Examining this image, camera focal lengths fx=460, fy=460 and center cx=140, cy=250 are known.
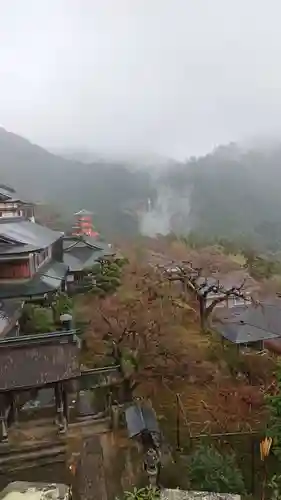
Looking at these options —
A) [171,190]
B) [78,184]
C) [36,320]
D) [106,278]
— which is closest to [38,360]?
[36,320]

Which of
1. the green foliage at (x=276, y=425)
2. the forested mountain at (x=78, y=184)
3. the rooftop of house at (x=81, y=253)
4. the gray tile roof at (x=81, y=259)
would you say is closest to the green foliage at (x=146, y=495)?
the green foliage at (x=276, y=425)

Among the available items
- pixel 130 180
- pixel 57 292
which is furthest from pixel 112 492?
pixel 130 180

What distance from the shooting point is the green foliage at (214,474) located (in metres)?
7.33

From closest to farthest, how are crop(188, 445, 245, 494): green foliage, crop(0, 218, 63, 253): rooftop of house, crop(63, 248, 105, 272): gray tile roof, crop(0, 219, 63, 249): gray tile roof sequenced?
crop(188, 445, 245, 494): green foliage, crop(0, 218, 63, 253): rooftop of house, crop(0, 219, 63, 249): gray tile roof, crop(63, 248, 105, 272): gray tile roof

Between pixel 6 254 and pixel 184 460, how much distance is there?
8.18 metres

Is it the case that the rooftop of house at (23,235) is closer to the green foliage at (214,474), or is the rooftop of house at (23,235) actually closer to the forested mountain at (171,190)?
the green foliage at (214,474)

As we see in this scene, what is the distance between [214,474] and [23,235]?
11.0m

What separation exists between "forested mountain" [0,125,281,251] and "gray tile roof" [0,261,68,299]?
19.6m

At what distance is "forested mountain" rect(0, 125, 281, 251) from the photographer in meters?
39.5

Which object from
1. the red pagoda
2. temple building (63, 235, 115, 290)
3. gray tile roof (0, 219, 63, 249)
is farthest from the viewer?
the red pagoda

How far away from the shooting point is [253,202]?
144 ft

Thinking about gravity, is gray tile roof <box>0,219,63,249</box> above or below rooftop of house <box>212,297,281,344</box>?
above

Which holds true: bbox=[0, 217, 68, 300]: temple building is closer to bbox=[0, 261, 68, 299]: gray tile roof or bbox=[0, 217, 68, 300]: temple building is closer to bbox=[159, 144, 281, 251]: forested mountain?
bbox=[0, 261, 68, 299]: gray tile roof

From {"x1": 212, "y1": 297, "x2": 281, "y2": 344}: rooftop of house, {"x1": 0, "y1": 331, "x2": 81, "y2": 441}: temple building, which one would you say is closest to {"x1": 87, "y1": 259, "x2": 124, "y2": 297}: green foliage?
{"x1": 212, "y1": 297, "x2": 281, "y2": 344}: rooftop of house
